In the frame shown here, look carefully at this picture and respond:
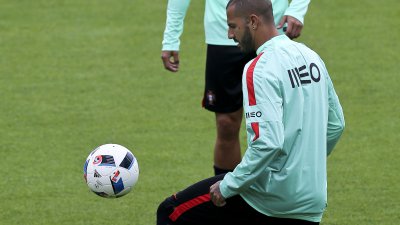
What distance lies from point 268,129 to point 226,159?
2.90 meters

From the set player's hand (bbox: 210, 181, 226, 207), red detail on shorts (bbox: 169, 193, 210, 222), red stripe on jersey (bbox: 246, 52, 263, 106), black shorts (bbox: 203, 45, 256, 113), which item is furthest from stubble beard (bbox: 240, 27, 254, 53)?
black shorts (bbox: 203, 45, 256, 113)

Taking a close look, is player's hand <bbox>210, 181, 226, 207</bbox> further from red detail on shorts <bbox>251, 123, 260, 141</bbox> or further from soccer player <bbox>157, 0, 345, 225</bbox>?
red detail on shorts <bbox>251, 123, 260, 141</bbox>

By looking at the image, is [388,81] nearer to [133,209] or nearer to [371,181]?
[371,181]

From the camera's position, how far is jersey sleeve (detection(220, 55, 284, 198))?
5512mm

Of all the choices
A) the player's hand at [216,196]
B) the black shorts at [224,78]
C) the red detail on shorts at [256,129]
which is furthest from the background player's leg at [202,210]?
the black shorts at [224,78]

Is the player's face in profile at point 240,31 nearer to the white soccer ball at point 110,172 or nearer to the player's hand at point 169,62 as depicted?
the white soccer ball at point 110,172

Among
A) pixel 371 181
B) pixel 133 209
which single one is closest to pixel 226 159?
pixel 133 209

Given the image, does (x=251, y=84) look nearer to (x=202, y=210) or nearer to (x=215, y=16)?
(x=202, y=210)

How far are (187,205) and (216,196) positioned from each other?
36cm

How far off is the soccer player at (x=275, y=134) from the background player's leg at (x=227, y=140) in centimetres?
227

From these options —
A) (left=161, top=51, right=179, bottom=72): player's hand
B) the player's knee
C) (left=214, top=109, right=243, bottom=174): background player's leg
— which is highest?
(left=161, top=51, right=179, bottom=72): player's hand

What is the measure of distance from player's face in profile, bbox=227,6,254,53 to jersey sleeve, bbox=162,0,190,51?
2551 mm

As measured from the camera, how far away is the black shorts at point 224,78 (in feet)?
27.0

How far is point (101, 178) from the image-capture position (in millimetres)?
7012
